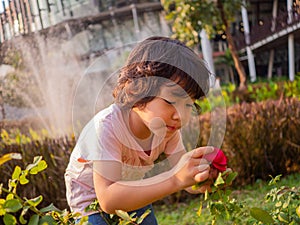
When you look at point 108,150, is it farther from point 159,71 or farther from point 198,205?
point 198,205

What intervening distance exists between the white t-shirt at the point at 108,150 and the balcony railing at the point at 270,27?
34.0 ft

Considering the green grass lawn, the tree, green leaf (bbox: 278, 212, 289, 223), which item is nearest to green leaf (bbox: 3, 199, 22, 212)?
green leaf (bbox: 278, 212, 289, 223)

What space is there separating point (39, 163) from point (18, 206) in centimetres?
9

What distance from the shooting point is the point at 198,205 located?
338 cm

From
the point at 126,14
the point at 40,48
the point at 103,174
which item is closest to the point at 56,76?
the point at 40,48

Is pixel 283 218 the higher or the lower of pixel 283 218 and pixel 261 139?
the higher

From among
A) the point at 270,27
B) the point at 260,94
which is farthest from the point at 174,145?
the point at 270,27

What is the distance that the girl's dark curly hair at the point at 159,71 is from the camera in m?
1.20

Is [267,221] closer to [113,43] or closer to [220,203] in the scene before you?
[220,203]

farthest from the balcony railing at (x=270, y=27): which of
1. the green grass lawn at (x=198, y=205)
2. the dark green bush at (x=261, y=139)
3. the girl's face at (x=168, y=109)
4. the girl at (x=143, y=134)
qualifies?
the girl's face at (x=168, y=109)

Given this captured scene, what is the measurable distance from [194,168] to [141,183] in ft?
0.61

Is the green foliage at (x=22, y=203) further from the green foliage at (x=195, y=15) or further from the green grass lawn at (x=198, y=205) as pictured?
the green foliage at (x=195, y=15)

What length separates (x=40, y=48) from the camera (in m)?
10.2

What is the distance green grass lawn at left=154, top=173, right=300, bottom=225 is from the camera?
133 inches
